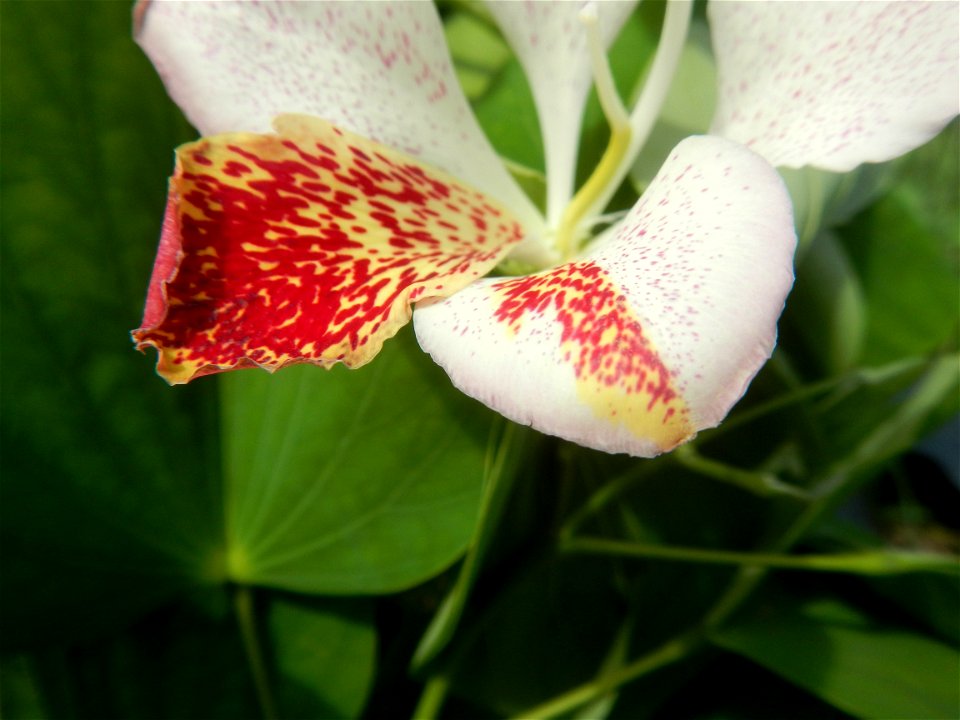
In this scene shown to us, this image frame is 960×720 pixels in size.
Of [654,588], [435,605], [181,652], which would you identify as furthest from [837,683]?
[181,652]

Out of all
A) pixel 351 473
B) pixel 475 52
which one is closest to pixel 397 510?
pixel 351 473

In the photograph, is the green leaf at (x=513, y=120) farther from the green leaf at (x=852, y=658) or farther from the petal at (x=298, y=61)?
the green leaf at (x=852, y=658)

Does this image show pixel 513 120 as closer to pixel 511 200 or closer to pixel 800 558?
pixel 511 200

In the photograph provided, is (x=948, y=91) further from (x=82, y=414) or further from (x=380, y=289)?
(x=82, y=414)

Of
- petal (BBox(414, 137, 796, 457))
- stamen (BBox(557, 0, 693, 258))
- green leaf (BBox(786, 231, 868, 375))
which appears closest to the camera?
petal (BBox(414, 137, 796, 457))

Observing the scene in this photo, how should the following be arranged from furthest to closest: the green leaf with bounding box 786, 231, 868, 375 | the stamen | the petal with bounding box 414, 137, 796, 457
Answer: the green leaf with bounding box 786, 231, 868, 375 → the stamen → the petal with bounding box 414, 137, 796, 457

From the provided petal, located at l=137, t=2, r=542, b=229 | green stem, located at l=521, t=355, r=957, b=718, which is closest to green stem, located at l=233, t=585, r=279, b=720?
green stem, located at l=521, t=355, r=957, b=718

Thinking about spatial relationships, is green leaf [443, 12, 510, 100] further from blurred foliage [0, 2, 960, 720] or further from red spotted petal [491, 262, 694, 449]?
red spotted petal [491, 262, 694, 449]
